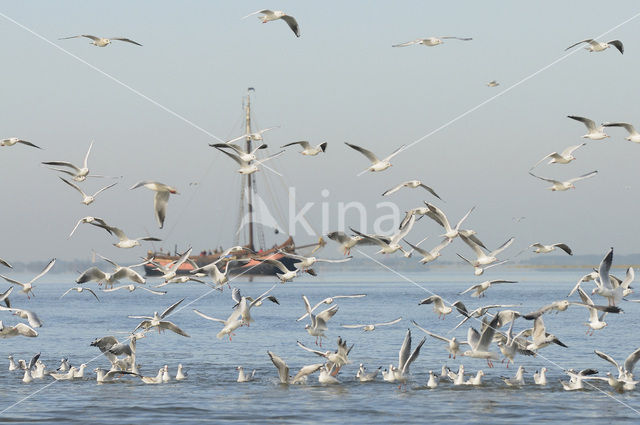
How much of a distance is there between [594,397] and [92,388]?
54.3 ft

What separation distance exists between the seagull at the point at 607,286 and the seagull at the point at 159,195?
12.5 metres

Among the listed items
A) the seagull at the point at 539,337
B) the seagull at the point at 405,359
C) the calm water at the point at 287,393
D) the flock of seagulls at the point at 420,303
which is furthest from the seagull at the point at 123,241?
the seagull at the point at 539,337

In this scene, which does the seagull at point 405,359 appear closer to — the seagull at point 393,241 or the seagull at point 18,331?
the seagull at point 393,241

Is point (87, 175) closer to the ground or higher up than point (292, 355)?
higher up

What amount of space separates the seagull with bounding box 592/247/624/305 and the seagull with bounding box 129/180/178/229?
12.5 metres

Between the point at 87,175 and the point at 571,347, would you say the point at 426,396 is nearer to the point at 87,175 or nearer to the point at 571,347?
the point at 87,175

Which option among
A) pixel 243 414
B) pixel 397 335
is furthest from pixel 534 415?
pixel 397 335

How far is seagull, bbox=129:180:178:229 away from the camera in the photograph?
26953 millimetres

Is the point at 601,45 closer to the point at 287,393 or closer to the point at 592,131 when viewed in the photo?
the point at 592,131

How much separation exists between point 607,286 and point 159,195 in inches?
526

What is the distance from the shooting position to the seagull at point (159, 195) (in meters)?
27.0

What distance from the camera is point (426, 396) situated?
105ft

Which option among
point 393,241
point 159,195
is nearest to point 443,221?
point 393,241

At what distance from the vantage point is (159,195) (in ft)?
89.3
